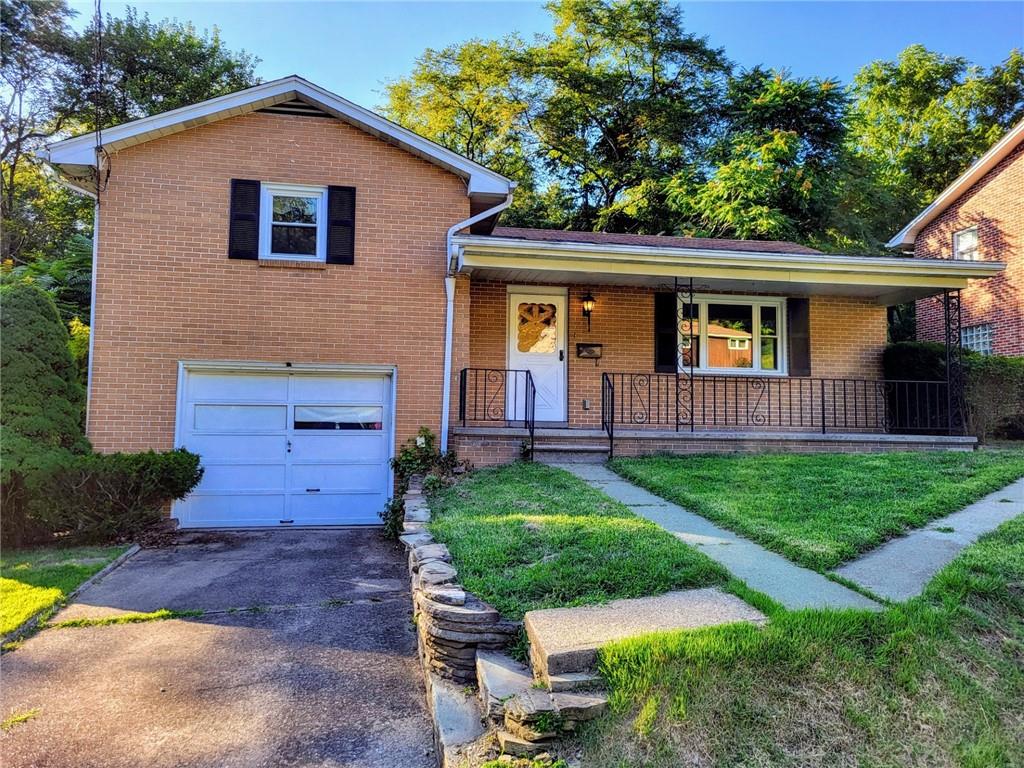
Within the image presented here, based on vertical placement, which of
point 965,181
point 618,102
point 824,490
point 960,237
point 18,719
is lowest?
point 18,719

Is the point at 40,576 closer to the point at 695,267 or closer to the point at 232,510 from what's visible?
the point at 232,510

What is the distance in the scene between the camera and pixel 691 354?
32.3 ft

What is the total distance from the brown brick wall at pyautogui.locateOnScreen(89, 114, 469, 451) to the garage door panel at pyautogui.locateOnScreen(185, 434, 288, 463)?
45cm

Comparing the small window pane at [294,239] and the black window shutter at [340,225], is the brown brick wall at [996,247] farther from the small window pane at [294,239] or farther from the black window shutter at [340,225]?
the small window pane at [294,239]

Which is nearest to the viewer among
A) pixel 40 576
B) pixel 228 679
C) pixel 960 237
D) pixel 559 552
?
pixel 228 679

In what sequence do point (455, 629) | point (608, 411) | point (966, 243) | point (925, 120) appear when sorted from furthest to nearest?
1. point (925, 120)
2. point (966, 243)
3. point (608, 411)
4. point (455, 629)

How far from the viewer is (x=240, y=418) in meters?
8.13

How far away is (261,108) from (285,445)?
485cm

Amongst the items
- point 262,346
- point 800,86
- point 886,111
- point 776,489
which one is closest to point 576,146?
point 800,86

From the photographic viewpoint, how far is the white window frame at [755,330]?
1027 centimetres

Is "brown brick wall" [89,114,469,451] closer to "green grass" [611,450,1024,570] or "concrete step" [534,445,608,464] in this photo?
"concrete step" [534,445,608,464]

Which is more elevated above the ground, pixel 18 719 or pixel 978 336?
pixel 978 336

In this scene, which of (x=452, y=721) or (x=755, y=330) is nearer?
(x=452, y=721)

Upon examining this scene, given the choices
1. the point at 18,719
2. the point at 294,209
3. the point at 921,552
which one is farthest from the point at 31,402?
the point at 921,552
